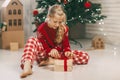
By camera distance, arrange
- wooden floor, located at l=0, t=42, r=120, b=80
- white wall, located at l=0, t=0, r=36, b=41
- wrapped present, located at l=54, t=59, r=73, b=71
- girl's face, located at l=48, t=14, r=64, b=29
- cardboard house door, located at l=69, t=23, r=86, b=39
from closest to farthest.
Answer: wooden floor, located at l=0, t=42, r=120, b=80 < wrapped present, located at l=54, t=59, r=73, b=71 < girl's face, located at l=48, t=14, r=64, b=29 < white wall, located at l=0, t=0, r=36, b=41 < cardboard house door, located at l=69, t=23, r=86, b=39

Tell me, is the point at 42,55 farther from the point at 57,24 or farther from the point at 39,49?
the point at 57,24

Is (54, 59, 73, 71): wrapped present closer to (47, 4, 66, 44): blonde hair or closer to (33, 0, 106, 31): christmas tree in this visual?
(47, 4, 66, 44): blonde hair

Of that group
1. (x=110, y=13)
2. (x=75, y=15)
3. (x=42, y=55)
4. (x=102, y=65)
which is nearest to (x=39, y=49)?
(x=42, y=55)

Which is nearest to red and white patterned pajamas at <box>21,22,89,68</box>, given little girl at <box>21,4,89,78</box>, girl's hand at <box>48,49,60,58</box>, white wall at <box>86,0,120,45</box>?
little girl at <box>21,4,89,78</box>

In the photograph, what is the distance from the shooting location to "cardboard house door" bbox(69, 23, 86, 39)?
459 cm

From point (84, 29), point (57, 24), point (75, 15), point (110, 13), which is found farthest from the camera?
point (84, 29)

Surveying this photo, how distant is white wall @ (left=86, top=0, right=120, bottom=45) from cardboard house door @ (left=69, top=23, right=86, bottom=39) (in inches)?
14.8

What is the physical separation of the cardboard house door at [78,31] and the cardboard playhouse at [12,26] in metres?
1.17

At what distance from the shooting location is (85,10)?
11.8 ft

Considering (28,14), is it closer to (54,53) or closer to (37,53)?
(37,53)

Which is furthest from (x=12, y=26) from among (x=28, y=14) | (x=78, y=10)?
(x=78, y=10)

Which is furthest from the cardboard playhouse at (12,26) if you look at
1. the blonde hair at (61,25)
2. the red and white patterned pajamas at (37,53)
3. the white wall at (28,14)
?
the blonde hair at (61,25)

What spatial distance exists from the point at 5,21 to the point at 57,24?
54.0 inches

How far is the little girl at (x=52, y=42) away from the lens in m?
2.44
